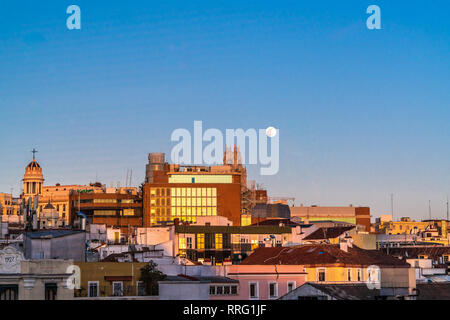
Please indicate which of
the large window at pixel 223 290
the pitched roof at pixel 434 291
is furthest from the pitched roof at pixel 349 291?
the large window at pixel 223 290

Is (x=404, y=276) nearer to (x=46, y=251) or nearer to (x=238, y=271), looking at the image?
(x=238, y=271)

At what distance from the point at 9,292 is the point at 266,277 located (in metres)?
27.4

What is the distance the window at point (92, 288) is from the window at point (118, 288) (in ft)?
4.79

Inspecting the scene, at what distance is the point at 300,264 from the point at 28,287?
111ft

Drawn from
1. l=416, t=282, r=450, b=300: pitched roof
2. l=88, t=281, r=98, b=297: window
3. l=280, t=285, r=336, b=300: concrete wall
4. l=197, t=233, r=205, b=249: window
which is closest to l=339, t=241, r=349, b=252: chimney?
l=416, t=282, r=450, b=300: pitched roof

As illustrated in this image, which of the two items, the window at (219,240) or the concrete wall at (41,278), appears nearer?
the concrete wall at (41,278)

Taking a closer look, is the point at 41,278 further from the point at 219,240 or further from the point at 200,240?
the point at 219,240

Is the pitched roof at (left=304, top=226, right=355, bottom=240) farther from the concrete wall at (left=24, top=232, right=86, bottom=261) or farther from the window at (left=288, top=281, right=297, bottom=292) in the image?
the concrete wall at (left=24, top=232, right=86, bottom=261)

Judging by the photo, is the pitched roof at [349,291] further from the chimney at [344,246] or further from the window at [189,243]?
the window at [189,243]

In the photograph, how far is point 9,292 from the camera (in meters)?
64.8

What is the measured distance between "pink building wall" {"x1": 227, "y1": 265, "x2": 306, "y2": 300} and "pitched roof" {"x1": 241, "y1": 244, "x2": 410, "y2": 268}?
455 centimetres

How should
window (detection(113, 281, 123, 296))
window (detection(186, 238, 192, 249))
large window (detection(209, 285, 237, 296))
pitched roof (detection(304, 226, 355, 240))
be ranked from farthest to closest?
window (detection(186, 238, 192, 249)), pitched roof (detection(304, 226, 355, 240)), large window (detection(209, 285, 237, 296)), window (detection(113, 281, 123, 296))

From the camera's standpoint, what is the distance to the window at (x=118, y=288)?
2779 inches

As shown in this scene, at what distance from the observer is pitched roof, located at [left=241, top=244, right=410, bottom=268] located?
92.8 metres
